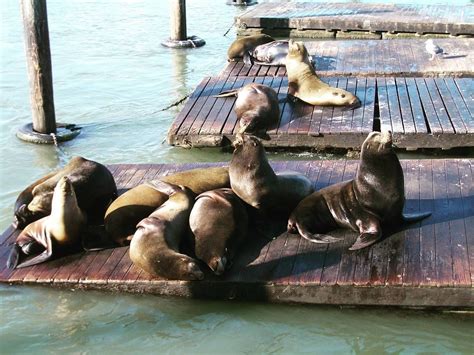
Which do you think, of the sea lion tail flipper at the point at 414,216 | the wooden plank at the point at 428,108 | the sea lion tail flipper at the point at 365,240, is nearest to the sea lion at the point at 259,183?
the sea lion tail flipper at the point at 365,240

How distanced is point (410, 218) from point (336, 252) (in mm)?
587

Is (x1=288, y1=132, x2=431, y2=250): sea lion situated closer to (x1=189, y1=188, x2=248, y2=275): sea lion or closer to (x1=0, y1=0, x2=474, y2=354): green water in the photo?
(x1=189, y1=188, x2=248, y2=275): sea lion

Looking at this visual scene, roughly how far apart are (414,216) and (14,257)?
8.36ft

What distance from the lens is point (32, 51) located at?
7.45 metres

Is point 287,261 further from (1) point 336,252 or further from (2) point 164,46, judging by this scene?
(2) point 164,46

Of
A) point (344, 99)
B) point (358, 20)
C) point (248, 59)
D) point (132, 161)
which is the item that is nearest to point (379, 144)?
point (344, 99)

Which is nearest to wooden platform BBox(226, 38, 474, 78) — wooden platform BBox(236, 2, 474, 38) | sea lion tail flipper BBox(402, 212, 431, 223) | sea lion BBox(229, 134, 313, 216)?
wooden platform BBox(236, 2, 474, 38)

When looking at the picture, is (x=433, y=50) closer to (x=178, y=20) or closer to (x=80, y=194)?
(x=178, y=20)

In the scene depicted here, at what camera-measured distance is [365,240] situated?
4.38 meters

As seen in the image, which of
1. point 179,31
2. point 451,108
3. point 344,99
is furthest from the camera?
point 179,31

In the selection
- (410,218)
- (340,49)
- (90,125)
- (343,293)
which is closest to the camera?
(343,293)

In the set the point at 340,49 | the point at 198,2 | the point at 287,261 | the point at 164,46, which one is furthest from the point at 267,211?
the point at 198,2

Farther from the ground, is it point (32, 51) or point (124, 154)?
point (32, 51)

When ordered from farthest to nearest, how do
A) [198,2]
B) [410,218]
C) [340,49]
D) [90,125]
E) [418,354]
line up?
[198,2] < [340,49] < [90,125] < [410,218] < [418,354]
